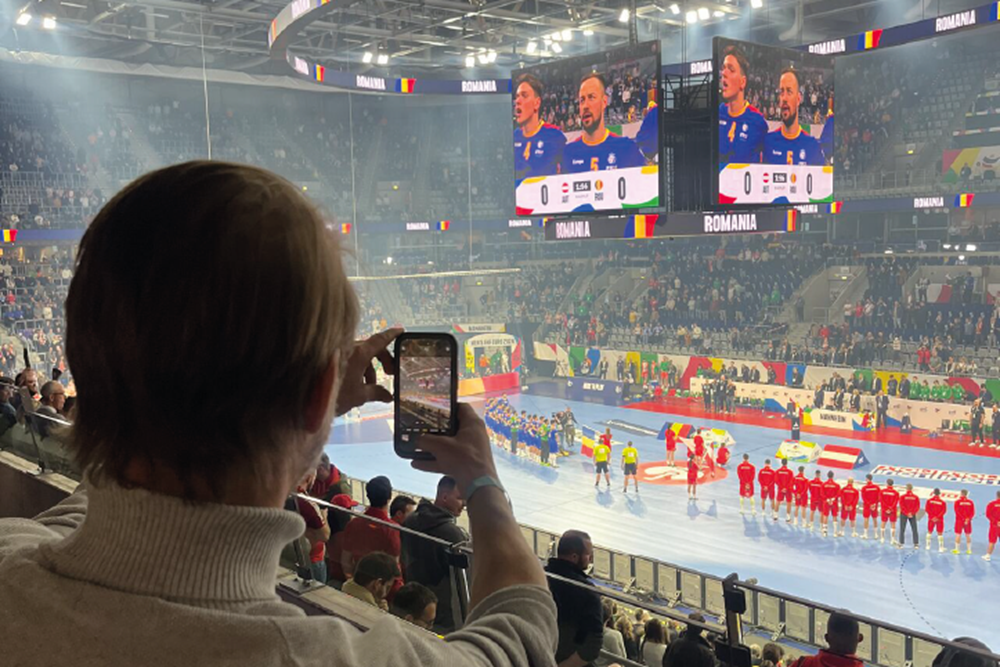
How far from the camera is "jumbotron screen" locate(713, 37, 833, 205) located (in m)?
11.3

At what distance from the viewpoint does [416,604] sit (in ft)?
8.47

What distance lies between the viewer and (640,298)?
2641 centimetres

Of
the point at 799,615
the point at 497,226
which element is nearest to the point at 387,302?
the point at 497,226

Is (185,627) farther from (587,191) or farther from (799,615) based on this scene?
(587,191)

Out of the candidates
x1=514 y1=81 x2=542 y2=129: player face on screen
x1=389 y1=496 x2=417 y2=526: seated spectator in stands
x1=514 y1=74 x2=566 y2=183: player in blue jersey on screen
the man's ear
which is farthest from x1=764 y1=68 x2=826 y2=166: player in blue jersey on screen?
the man's ear

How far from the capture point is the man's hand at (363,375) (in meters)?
0.98

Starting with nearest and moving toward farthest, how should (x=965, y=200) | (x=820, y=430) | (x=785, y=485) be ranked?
1. (x=785, y=485)
2. (x=820, y=430)
3. (x=965, y=200)

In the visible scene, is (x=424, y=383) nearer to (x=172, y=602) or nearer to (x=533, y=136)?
(x=172, y=602)

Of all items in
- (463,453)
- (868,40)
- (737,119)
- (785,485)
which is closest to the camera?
(463,453)

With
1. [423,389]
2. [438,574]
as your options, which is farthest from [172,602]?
[438,574]

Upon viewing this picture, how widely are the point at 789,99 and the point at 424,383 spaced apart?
11.9 m

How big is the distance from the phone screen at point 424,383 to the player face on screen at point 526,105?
1170 cm

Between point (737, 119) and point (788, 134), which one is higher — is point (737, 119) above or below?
above

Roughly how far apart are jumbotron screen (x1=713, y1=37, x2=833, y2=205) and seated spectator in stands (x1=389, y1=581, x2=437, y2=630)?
957 cm
